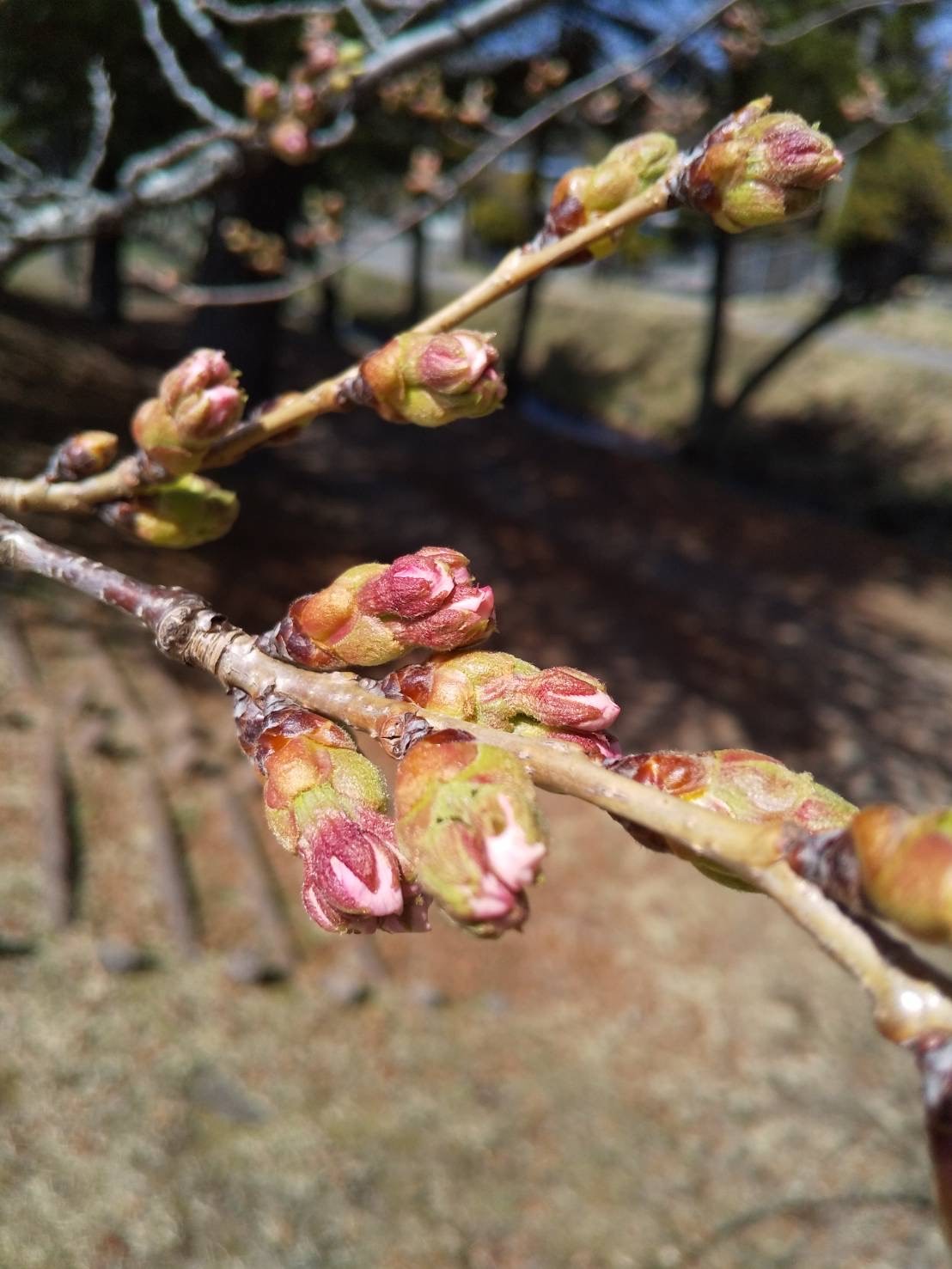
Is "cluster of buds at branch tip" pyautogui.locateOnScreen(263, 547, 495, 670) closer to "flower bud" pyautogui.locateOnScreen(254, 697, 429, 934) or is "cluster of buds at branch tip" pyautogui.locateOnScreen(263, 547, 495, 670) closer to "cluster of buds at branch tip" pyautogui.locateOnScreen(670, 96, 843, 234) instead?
"flower bud" pyautogui.locateOnScreen(254, 697, 429, 934)

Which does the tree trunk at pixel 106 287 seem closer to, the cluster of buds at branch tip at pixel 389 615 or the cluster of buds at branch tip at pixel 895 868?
the cluster of buds at branch tip at pixel 389 615

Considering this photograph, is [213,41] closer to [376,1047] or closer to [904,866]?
[904,866]

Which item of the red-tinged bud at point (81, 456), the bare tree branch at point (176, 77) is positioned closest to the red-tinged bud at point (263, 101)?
the bare tree branch at point (176, 77)

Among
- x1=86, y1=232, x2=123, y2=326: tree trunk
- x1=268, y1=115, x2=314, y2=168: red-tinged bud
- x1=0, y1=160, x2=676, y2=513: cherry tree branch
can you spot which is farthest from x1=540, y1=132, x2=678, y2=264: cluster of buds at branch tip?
x1=86, y1=232, x2=123, y2=326: tree trunk

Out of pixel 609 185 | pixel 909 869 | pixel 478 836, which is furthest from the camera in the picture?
pixel 609 185

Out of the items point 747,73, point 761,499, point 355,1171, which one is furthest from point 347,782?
point 761,499

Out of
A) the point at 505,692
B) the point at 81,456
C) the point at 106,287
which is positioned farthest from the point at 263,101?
the point at 106,287
